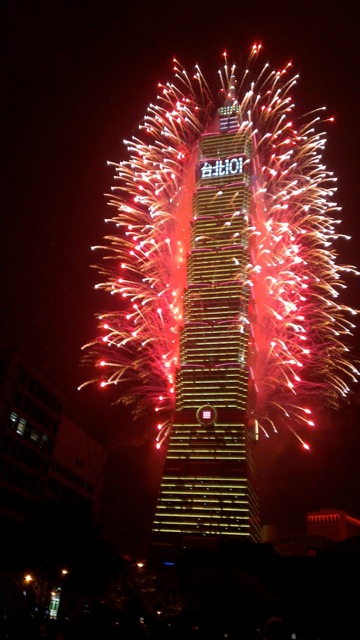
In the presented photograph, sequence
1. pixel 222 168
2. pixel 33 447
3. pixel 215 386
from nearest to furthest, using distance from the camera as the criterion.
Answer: pixel 215 386 → pixel 222 168 → pixel 33 447

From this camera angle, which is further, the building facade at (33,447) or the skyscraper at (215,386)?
the building facade at (33,447)

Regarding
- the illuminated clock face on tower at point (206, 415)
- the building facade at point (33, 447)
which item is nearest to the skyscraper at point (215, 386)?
the illuminated clock face on tower at point (206, 415)

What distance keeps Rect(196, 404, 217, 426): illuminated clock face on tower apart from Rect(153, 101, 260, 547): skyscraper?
4.0 inches

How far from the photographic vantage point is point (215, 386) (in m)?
61.7

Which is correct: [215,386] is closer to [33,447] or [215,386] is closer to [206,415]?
[206,415]

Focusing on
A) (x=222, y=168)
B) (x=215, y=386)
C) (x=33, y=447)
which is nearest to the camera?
(x=215, y=386)

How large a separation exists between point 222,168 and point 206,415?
1053 inches

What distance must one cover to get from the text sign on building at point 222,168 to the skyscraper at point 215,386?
11cm

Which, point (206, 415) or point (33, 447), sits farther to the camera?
point (33, 447)

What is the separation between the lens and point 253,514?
59.9m

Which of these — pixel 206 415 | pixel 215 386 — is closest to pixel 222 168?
pixel 215 386

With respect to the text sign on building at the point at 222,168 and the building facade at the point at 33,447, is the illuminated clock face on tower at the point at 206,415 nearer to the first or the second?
the building facade at the point at 33,447

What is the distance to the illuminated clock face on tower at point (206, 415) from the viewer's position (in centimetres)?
6059

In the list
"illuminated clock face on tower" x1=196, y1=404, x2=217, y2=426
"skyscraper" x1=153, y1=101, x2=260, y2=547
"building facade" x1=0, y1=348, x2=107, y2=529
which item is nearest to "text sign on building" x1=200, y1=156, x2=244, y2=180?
"skyscraper" x1=153, y1=101, x2=260, y2=547
